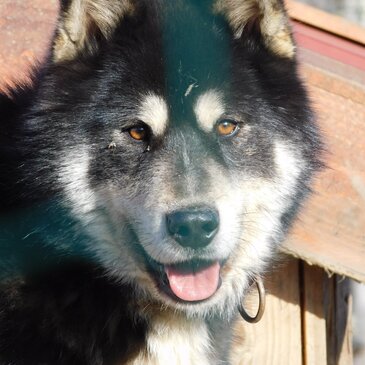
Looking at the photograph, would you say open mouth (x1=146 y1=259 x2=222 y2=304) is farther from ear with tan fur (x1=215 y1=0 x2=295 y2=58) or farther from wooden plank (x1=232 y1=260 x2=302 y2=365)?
wooden plank (x1=232 y1=260 x2=302 y2=365)

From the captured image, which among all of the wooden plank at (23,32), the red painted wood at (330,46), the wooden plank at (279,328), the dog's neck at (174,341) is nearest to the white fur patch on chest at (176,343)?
the dog's neck at (174,341)

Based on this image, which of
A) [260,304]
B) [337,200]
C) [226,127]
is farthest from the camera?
[337,200]

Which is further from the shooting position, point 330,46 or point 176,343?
point 330,46

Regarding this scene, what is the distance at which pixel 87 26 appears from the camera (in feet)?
10.7

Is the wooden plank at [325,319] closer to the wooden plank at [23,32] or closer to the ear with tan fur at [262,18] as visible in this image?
the ear with tan fur at [262,18]

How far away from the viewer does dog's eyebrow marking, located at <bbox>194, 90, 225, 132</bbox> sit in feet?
10.4

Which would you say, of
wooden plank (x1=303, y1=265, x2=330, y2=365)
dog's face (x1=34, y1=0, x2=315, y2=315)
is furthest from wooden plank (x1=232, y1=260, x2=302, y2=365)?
dog's face (x1=34, y1=0, x2=315, y2=315)

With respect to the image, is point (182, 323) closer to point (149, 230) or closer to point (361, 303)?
point (149, 230)

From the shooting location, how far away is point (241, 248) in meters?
3.32

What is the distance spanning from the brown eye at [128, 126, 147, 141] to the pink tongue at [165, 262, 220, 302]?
0.45 meters

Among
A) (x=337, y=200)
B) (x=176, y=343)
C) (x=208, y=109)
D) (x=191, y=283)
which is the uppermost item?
(x=208, y=109)

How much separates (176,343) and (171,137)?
0.75m

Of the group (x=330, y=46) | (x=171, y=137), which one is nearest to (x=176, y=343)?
(x=171, y=137)

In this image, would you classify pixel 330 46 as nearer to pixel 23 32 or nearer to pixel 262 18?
pixel 262 18
